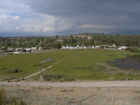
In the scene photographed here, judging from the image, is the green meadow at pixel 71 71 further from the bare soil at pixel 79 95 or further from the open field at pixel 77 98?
the open field at pixel 77 98

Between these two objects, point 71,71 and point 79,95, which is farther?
point 71,71

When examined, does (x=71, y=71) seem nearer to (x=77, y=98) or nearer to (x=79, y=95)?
(x=79, y=95)

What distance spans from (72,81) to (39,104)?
2334cm

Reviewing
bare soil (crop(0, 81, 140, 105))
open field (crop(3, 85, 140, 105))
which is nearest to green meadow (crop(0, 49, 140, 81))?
bare soil (crop(0, 81, 140, 105))

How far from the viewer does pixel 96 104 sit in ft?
41.2

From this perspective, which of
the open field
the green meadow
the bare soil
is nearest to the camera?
the open field

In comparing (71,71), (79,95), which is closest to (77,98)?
(79,95)

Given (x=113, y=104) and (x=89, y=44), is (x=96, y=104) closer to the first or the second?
(x=113, y=104)

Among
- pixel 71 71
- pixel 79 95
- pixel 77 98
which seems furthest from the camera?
pixel 71 71

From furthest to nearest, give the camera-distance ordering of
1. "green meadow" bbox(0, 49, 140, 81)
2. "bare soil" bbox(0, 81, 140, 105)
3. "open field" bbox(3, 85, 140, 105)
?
"green meadow" bbox(0, 49, 140, 81), "bare soil" bbox(0, 81, 140, 105), "open field" bbox(3, 85, 140, 105)

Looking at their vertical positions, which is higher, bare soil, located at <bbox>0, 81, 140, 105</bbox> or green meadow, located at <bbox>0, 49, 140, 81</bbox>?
bare soil, located at <bbox>0, 81, 140, 105</bbox>

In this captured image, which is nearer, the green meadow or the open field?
the open field

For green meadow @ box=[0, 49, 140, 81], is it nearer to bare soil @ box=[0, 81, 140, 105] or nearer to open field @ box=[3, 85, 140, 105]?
bare soil @ box=[0, 81, 140, 105]

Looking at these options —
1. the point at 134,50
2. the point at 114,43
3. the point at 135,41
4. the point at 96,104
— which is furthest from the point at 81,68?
the point at 114,43
